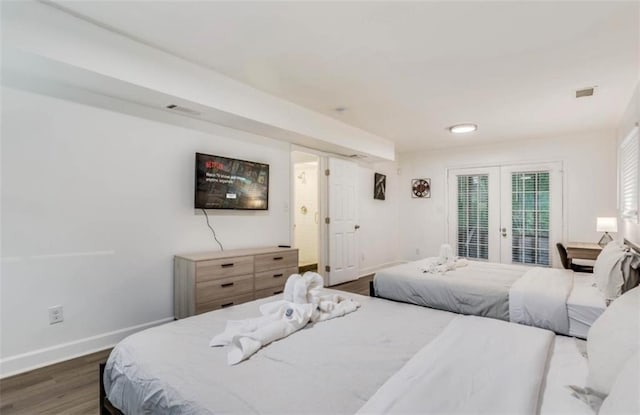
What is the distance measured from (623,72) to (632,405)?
11.0ft

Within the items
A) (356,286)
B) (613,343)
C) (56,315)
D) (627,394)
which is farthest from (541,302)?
(56,315)

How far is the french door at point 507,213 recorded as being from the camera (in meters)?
5.55

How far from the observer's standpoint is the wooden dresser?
318cm

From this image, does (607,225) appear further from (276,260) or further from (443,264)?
(276,260)

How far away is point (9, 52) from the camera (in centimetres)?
212

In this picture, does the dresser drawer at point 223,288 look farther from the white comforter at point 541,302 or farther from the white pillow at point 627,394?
the white pillow at point 627,394

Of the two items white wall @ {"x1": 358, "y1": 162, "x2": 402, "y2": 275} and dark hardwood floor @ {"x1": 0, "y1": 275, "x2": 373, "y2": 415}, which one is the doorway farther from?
dark hardwood floor @ {"x1": 0, "y1": 275, "x2": 373, "y2": 415}

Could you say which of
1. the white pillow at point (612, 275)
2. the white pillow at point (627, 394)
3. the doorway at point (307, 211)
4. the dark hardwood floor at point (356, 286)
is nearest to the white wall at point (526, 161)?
the dark hardwood floor at point (356, 286)

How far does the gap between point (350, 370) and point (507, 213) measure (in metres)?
5.57

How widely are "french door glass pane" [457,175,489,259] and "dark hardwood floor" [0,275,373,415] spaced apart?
19.3ft

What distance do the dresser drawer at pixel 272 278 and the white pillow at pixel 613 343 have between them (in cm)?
292

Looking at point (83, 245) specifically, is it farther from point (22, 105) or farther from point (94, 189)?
point (22, 105)

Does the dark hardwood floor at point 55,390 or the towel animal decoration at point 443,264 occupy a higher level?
the towel animal decoration at point 443,264

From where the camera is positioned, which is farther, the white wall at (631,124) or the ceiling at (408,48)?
the white wall at (631,124)
